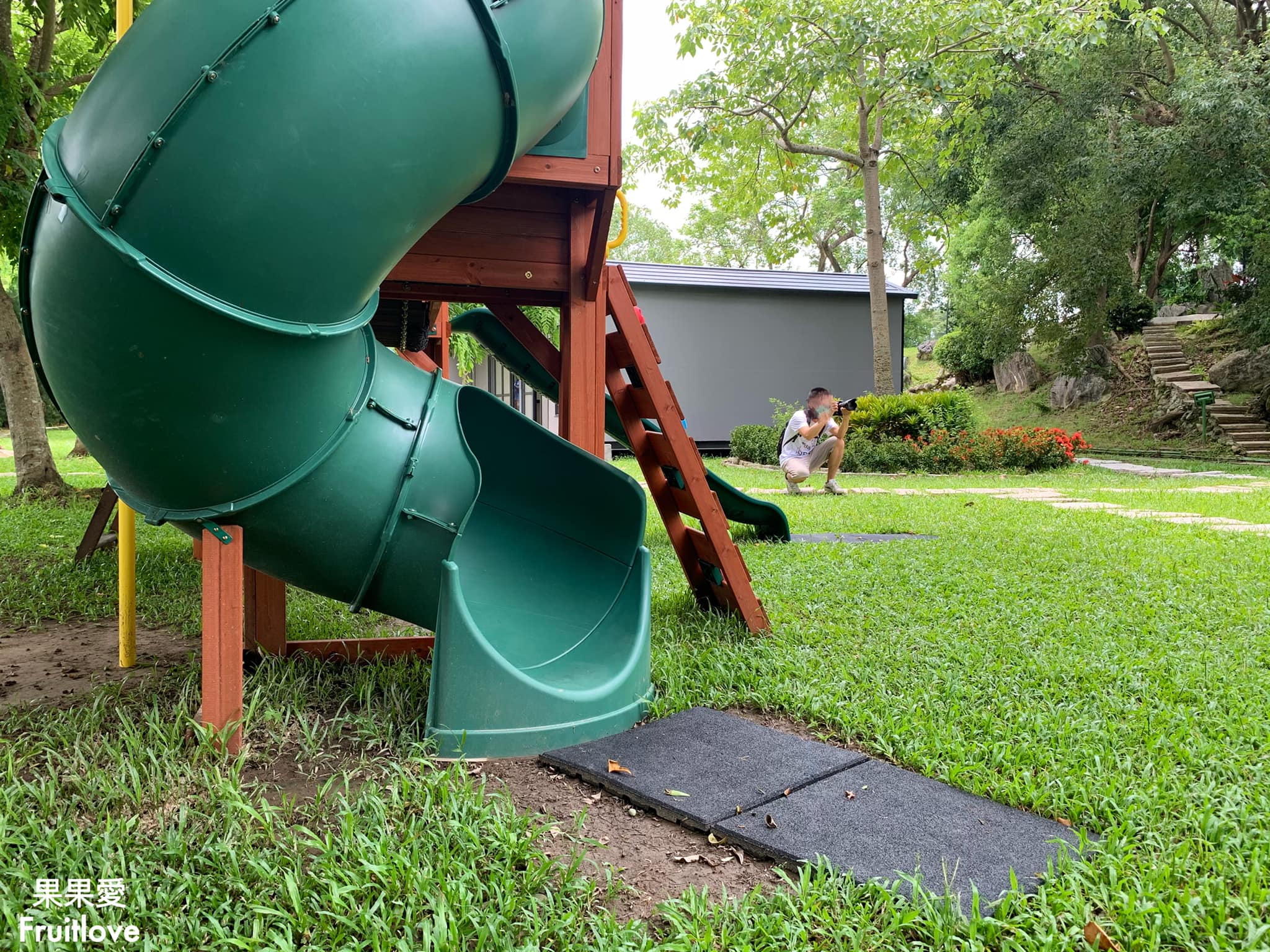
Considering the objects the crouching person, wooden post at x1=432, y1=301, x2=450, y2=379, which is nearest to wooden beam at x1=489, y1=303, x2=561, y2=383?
wooden post at x1=432, y1=301, x2=450, y2=379

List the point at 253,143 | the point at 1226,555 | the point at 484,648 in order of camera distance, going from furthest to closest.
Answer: the point at 1226,555 → the point at 484,648 → the point at 253,143

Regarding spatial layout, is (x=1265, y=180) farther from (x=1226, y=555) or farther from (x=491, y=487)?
(x=491, y=487)

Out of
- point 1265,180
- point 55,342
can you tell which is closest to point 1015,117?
point 1265,180

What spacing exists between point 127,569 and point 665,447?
237cm

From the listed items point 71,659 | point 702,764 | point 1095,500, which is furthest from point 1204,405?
point 71,659

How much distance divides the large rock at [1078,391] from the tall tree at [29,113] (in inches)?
777

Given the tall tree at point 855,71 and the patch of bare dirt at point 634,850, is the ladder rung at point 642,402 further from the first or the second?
the tall tree at point 855,71

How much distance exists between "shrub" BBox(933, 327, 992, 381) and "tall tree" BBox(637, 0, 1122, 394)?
238 inches

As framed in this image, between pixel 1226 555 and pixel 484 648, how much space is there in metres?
5.68

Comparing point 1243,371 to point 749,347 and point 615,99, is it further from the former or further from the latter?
point 615,99

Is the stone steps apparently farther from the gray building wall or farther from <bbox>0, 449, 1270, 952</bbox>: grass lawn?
<bbox>0, 449, 1270, 952</bbox>: grass lawn

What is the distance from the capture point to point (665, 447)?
14.4 feet

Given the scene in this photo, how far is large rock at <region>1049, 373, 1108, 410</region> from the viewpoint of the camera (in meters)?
21.0

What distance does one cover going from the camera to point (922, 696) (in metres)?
3.36
